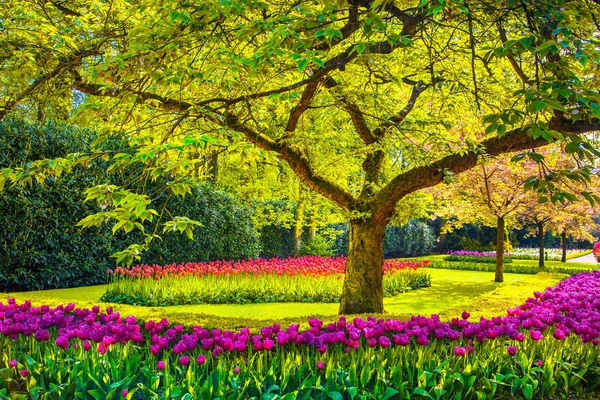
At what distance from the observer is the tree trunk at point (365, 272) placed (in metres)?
7.70

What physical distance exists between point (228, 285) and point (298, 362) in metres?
7.29

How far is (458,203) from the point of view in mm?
17000

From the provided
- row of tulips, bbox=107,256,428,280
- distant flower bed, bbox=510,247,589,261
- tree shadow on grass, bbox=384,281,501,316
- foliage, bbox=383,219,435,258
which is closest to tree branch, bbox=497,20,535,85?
tree shadow on grass, bbox=384,281,501,316

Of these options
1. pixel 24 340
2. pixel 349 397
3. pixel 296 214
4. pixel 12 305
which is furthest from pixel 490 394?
pixel 296 214

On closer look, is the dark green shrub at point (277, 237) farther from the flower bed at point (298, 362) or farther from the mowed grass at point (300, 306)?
the flower bed at point (298, 362)

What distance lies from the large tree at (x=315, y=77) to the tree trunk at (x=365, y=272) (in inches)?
0.7

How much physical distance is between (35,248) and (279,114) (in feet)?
19.6

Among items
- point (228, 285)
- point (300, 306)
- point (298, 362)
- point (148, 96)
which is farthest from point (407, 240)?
point (298, 362)

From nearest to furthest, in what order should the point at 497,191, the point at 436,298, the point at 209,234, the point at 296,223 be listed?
the point at 436,298 → the point at 209,234 → the point at 497,191 → the point at 296,223

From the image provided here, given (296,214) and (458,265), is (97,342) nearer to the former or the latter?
(296,214)

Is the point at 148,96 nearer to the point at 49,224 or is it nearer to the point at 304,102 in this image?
the point at 304,102

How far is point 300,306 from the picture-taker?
9883 millimetres

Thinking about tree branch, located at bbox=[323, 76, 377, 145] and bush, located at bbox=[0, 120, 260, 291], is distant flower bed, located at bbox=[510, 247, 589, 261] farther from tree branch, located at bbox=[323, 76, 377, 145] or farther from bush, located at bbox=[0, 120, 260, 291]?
tree branch, located at bbox=[323, 76, 377, 145]

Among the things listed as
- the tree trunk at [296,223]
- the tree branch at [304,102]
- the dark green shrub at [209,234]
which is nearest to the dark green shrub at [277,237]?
the tree trunk at [296,223]
